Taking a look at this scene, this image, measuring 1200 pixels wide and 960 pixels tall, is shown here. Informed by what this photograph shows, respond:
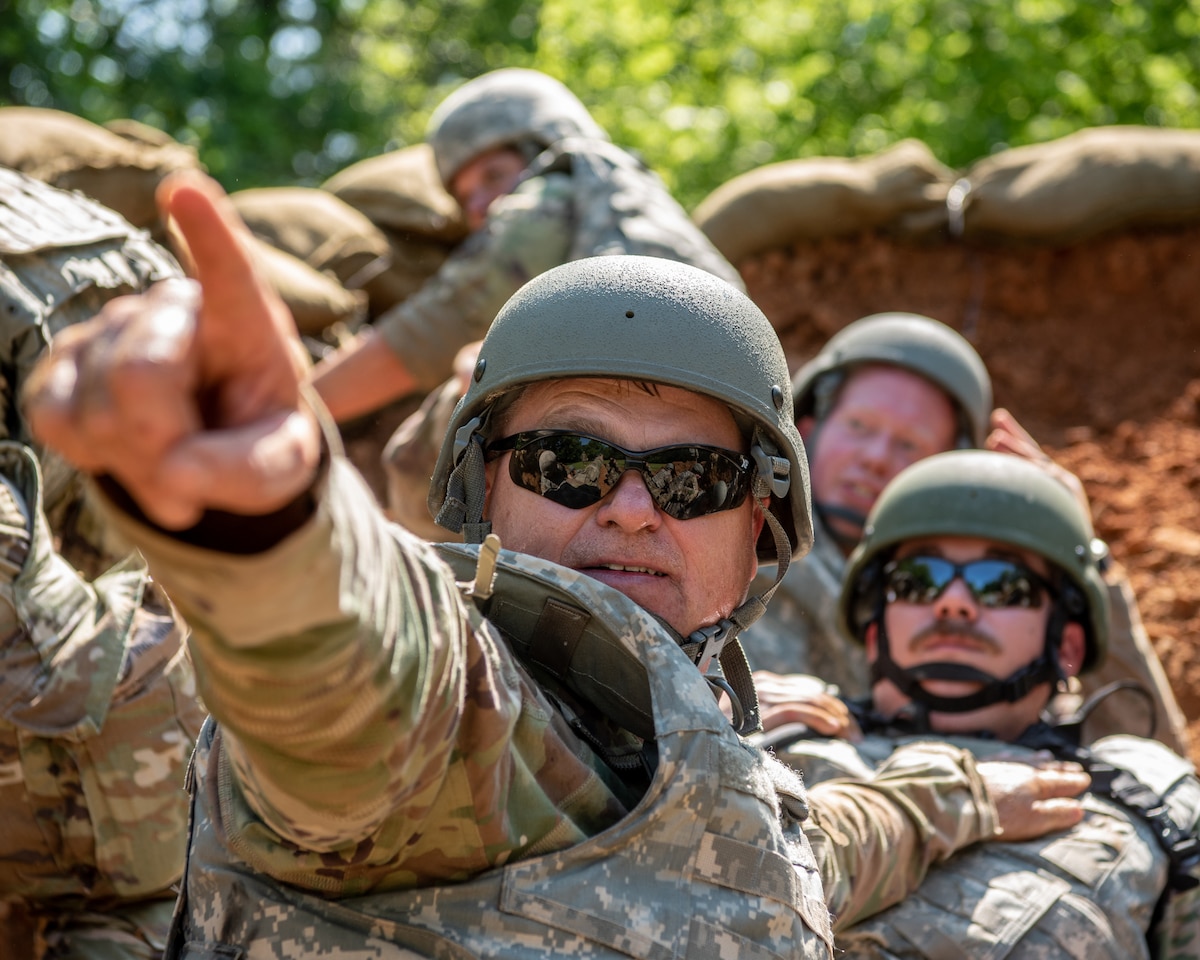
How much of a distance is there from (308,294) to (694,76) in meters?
9.63

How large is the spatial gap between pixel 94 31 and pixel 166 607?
16.4m

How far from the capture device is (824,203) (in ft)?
30.2

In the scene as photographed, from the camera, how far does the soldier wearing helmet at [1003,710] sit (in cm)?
351

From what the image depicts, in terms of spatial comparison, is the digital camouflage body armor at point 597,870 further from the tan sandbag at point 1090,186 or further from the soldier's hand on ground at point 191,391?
the tan sandbag at point 1090,186

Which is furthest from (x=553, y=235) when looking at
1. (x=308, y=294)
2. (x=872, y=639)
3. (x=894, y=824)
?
(x=308, y=294)

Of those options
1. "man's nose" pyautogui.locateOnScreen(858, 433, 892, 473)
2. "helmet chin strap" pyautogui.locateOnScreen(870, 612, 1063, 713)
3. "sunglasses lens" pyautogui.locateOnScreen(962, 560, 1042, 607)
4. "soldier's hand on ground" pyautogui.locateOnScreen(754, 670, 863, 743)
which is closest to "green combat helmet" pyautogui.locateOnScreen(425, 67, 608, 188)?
"man's nose" pyautogui.locateOnScreen(858, 433, 892, 473)

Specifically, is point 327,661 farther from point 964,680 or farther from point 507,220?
point 507,220

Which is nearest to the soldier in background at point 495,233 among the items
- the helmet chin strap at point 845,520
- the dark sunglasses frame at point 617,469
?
the helmet chin strap at point 845,520

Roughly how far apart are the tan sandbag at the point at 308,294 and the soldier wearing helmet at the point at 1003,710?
417cm

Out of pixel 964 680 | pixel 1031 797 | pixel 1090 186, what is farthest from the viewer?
pixel 1090 186

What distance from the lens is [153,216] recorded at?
7027 mm

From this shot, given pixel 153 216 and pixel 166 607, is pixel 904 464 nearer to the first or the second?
pixel 166 607

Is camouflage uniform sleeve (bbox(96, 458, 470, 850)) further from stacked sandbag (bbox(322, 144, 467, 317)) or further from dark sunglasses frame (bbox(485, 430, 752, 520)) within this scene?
stacked sandbag (bbox(322, 144, 467, 317))

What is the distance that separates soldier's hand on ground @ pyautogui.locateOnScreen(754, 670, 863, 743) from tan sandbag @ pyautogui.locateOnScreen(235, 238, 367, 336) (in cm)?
464
